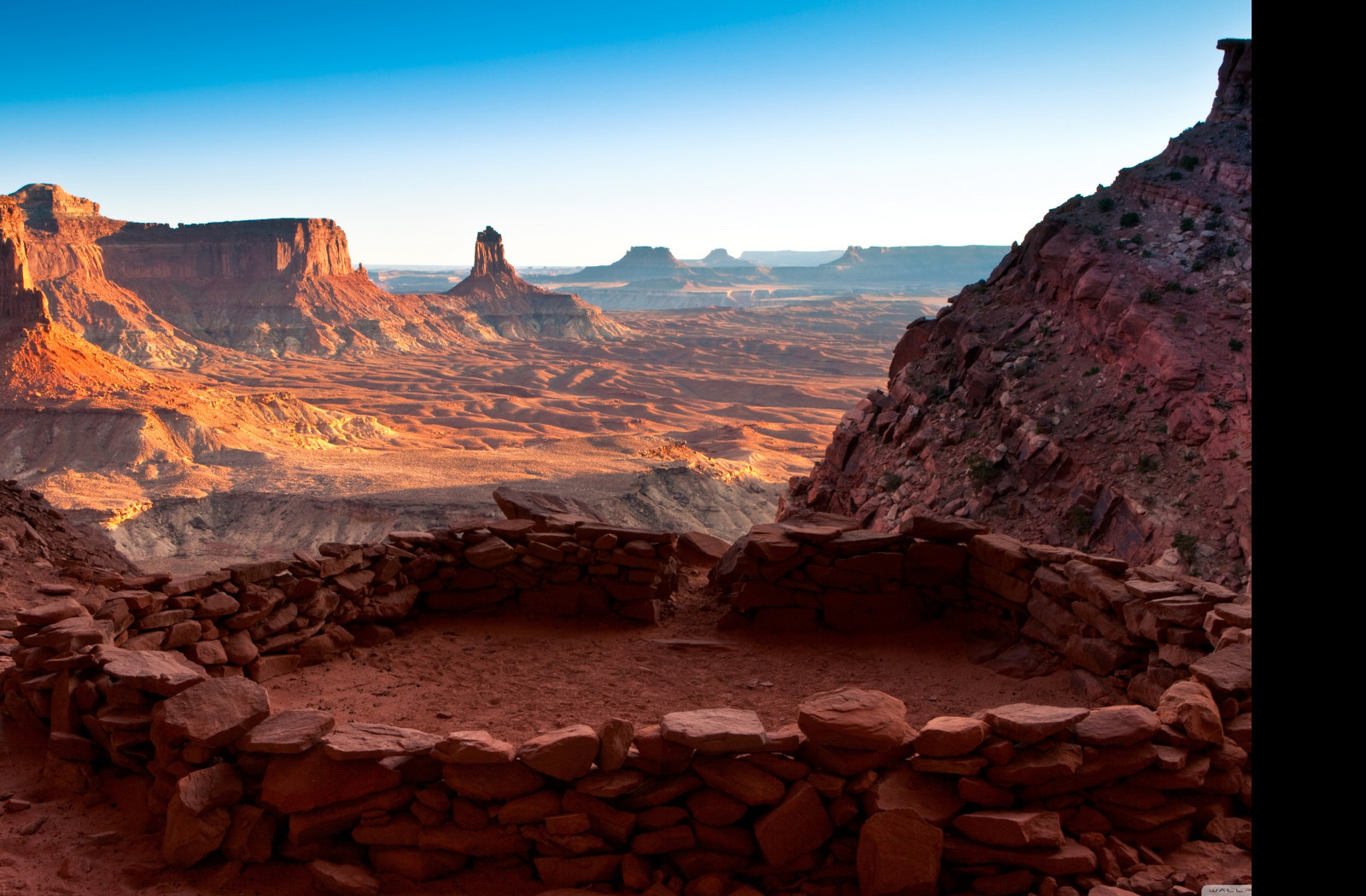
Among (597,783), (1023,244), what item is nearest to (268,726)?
(597,783)

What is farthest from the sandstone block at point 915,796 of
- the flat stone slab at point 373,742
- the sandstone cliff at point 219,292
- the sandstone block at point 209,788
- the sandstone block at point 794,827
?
the sandstone cliff at point 219,292

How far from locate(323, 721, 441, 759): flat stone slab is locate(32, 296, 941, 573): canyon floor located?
2450 centimetres

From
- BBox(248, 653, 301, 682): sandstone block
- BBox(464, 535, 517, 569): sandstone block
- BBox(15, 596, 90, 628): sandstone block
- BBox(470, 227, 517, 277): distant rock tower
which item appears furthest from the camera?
BBox(470, 227, 517, 277): distant rock tower

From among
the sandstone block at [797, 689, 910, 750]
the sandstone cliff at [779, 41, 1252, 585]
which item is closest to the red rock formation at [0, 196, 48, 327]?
the sandstone cliff at [779, 41, 1252, 585]

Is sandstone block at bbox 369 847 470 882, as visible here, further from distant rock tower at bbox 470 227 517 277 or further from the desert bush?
distant rock tower at bbox 470 227 517 277

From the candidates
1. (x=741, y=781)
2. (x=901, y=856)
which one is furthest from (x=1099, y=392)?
(x=741, y=781)

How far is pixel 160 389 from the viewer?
48.1 meters

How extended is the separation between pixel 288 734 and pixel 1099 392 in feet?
65.2

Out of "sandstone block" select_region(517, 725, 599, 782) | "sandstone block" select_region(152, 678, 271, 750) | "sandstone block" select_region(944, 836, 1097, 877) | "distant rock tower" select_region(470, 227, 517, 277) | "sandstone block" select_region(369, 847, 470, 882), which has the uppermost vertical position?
"distant rock tower" select_region(470, 227, 517, 277)

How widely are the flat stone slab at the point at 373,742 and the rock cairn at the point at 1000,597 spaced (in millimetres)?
4981

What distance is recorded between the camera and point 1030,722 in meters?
5.27

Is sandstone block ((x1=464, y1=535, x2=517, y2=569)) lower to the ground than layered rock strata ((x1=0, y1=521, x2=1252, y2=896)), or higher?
higher

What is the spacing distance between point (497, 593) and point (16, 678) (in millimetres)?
4560

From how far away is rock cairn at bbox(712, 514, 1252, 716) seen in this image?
7535mm
